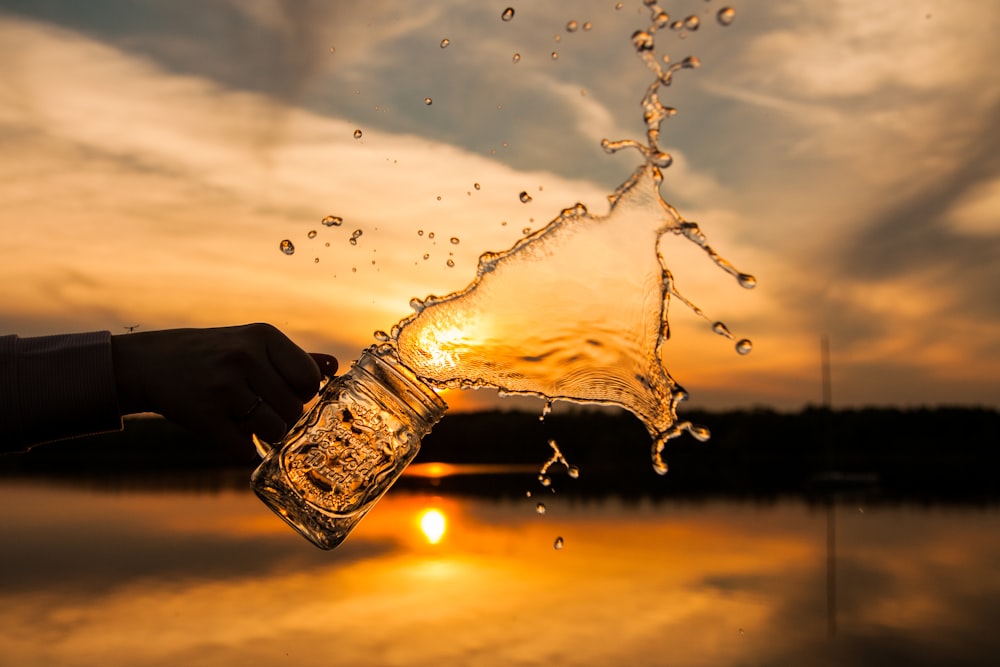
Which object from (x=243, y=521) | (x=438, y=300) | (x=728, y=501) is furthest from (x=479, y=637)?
(x=728, y=501)

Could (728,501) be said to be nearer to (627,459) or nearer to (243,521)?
(243,521)

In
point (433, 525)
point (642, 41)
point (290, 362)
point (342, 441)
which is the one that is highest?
point (642, 41)

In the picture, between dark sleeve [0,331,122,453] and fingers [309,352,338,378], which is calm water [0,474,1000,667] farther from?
dark sleeve [0,331,122,453]

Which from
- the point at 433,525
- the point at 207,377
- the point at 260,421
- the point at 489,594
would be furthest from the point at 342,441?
the point at 433,525

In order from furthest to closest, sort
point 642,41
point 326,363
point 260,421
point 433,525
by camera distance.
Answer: point 433,525
point 642,41
point 326,363
point 260,421

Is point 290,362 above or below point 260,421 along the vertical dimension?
above

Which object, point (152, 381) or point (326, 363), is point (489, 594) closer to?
point (326, 363)
